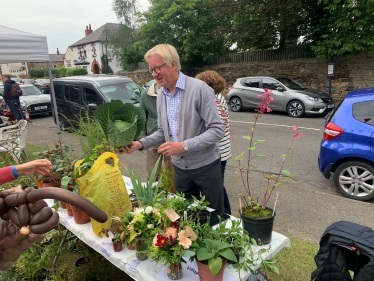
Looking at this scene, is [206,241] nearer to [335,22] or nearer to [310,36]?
[335,22]

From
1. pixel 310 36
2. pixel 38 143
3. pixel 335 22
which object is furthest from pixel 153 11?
pixel 38 143

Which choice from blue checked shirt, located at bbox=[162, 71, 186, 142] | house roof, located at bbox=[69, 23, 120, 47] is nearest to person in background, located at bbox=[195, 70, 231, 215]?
blue checked shirt, located at bbox=[162, 71, 186, 142]

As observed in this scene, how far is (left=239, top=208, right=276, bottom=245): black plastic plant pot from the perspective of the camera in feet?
5.74

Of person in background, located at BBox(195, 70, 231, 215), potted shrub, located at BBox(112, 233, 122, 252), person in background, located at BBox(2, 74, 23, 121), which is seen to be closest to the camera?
potted shrub, located at BBox(112, 233, 122, 252)

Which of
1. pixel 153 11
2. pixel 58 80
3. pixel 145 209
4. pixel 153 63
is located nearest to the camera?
pixel 145 209

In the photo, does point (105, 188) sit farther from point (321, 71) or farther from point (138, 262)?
point (321, 71)

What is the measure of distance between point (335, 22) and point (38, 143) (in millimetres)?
11121

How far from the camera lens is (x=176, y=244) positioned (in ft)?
4.65

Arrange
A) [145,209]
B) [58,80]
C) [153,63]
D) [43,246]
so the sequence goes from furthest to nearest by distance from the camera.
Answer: [58,80], [43,246], [153,63], [145,209]

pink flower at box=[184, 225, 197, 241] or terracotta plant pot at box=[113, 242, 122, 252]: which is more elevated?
pink flower at box=[184, 225, 197, 241]

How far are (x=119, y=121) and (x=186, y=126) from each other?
19.4 inches

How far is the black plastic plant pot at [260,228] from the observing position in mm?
1750

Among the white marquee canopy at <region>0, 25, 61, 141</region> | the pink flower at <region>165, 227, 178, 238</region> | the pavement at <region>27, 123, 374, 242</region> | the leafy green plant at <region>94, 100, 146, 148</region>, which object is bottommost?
the pavement at <region>27, 123, 374, 242</region>

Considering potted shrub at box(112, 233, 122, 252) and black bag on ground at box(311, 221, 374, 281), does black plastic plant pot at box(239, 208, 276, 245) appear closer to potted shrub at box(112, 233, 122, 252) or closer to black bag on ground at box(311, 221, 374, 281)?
black bag on ground at box(311, 221, 374, 281)
